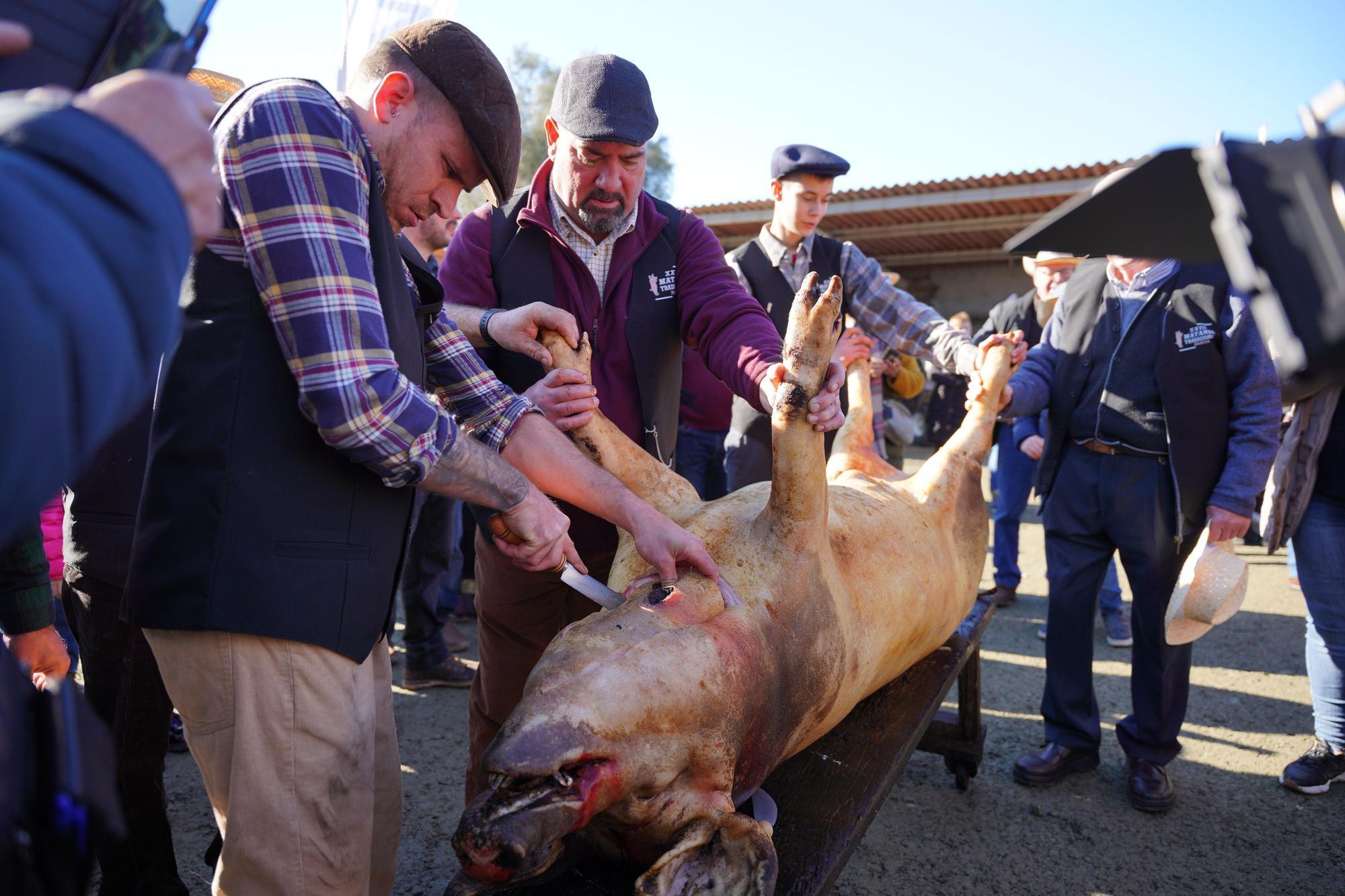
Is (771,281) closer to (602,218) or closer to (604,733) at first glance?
(602,218)

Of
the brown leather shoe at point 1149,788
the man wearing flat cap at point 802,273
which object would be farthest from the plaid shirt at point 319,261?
the brown leather shoe at point 1149,788

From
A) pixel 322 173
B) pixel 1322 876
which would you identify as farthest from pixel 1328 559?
pixel 322 173

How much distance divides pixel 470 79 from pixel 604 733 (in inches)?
57.1

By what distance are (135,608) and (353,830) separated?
2.12ft

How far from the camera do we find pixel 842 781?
7.75 feet

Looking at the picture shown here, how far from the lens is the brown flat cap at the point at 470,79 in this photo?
1795mm

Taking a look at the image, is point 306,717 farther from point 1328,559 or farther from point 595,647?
point 1328,559

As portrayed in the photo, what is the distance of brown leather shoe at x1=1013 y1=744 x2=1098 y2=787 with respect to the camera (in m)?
3.66

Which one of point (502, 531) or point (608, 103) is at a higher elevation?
point (608, 103)

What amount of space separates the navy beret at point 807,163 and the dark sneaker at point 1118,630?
3494mm

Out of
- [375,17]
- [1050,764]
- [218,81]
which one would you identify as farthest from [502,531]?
[375,17]

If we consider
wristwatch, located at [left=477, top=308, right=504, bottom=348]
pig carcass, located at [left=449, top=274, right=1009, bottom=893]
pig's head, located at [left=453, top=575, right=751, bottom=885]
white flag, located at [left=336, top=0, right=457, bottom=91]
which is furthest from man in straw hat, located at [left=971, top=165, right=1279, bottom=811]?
white flag, located at [left=336, top=0, right=457, bottom=91]

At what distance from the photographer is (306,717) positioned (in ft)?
5.45

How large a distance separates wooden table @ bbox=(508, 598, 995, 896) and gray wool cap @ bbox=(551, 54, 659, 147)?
2003 millimetres
